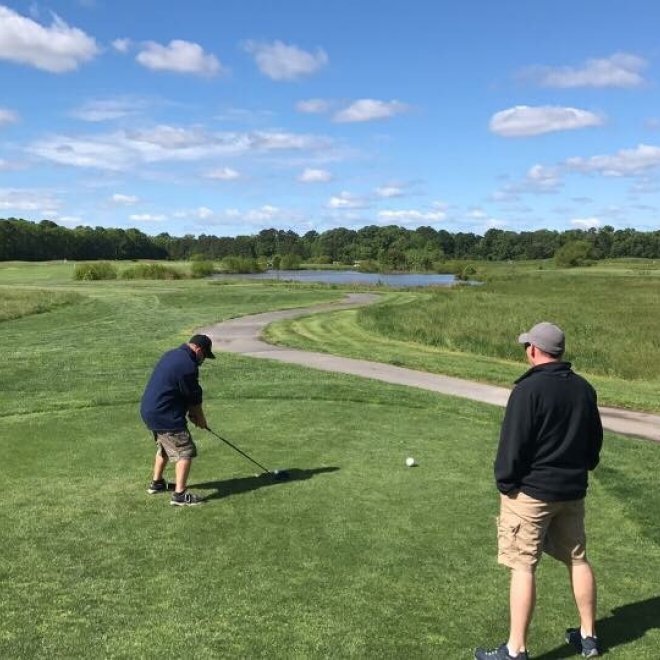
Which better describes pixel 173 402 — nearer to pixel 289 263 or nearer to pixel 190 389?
pixel 190 389

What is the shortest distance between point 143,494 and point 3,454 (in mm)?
2885

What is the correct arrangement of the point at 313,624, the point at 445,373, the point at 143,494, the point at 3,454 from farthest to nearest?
the point at 445,373
the point at 3,454
the point at 143,494
the point at 313,624

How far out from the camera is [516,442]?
16.1ft

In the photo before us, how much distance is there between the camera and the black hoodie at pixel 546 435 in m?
4.91

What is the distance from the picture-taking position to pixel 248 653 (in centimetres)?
501

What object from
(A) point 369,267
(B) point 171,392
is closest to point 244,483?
(B) point 171,392

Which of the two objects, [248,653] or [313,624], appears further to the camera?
[313,624]

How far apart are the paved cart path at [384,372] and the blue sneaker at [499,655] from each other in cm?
969

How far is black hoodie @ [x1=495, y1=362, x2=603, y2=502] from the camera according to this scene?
4.91 m

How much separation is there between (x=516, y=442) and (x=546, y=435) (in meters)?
0.23

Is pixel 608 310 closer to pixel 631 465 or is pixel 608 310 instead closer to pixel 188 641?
pixel 631 465

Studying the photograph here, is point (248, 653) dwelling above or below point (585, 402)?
below

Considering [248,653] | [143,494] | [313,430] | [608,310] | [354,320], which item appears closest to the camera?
[248,653]

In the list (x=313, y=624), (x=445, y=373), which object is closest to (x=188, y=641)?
(x=313, y=624)
